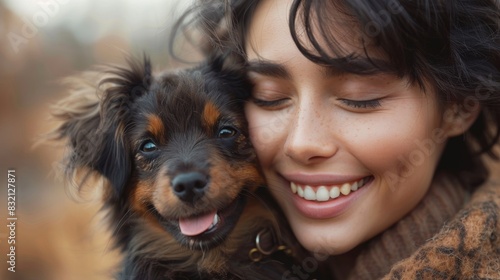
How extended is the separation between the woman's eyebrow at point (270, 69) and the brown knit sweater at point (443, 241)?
2.86ft

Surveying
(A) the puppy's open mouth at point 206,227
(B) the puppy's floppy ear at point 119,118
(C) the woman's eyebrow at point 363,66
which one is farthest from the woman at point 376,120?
(B) the puppy's floppy ear at point 119,118

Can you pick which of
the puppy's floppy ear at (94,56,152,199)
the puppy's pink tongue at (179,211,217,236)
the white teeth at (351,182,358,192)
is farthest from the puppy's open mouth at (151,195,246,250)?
the white teeth at (351,182,358,192)

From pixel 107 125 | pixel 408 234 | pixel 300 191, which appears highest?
pixel 107 125

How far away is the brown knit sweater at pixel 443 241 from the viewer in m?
Answer: 1.89

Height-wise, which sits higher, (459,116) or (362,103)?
(362,103)

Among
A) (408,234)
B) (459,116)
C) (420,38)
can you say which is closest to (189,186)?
(408,234)

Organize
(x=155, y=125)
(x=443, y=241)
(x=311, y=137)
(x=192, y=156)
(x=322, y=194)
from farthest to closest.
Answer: (x=155, y=125)
(x=192, y=156)
(x=322, y=194)
(x=311, y=137)
(x=443, y=241)

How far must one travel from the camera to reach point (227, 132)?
2604 mm

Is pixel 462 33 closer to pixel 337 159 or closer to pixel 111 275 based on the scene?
pixel 337 159

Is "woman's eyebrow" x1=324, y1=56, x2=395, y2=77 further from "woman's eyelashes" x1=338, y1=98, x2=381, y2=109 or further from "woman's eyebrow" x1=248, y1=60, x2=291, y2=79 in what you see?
"woman's eyebrow" x1=248, y1=60, x2=291, y2=79

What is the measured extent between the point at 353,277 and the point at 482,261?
0.63 metres

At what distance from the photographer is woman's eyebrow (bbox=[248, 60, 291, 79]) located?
86.6 inches

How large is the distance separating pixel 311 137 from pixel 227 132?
25.7 inches

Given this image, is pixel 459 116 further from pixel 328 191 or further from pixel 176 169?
pixel 176 169
